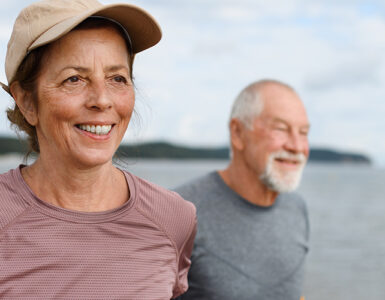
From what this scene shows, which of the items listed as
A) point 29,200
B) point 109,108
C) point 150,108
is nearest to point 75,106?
point 109,108

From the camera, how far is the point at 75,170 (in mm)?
2209

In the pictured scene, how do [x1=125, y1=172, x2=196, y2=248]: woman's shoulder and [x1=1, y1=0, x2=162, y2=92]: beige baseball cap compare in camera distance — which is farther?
[x1=125, y1=172, x2=196, y2=248]: woman's shoulder

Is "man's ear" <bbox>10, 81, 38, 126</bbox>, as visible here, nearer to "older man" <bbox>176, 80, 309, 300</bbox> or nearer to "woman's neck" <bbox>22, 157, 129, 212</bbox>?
"woman's neck" <bbox>22, 157, 129, 212</bbox>

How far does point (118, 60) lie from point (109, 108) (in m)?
0.18

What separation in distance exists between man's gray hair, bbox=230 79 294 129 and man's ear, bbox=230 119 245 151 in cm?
3

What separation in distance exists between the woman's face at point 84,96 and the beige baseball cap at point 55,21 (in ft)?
0.21

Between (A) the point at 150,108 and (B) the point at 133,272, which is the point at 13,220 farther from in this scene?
(A) the point at 150,108

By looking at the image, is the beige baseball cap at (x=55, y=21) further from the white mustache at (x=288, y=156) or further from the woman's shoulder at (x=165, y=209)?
the white mustache at (x=288, y=156)

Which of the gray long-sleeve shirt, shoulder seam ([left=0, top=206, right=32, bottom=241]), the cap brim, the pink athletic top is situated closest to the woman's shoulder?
the pink athletic top

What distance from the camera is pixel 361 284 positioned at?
1664 centimetres

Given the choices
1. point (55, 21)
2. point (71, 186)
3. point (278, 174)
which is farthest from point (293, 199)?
point (55, 21)

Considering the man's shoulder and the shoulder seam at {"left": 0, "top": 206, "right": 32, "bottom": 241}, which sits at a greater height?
the shoulder seam at {"left": 0, "top": 206, "right": 32, "bottom": 241}

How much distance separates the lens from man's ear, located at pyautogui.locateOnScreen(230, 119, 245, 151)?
3807 millimetres

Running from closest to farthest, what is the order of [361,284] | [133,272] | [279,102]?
[133,272] < [279,102] < [361,284]
